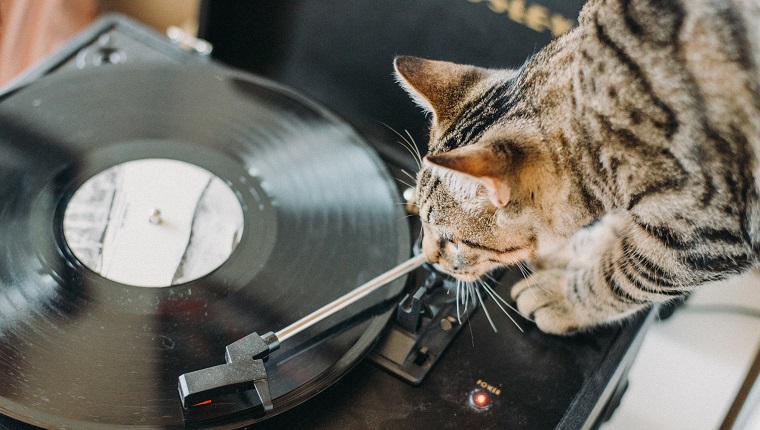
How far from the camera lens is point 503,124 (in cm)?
94

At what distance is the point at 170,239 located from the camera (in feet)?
3.38

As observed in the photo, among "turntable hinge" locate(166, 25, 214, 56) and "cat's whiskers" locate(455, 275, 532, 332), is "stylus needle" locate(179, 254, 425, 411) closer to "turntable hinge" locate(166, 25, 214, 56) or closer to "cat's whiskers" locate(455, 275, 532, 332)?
"cat's whiskers" locate(455, 275, 532, 332)

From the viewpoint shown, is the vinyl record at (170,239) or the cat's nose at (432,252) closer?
the vinyl record at (170,239)

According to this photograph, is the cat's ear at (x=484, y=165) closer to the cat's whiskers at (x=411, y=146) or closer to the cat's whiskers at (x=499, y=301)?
the cat's whiskers at (x=499, y=301)

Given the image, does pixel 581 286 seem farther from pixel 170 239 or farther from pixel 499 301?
pixel 170 239

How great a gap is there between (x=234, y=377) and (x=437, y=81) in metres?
0.49

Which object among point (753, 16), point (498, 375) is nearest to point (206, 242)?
point (498, 375)

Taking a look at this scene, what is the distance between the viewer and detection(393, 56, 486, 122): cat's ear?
98cm

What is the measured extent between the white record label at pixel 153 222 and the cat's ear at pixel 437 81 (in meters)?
0.32

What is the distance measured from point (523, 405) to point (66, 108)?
80 cm

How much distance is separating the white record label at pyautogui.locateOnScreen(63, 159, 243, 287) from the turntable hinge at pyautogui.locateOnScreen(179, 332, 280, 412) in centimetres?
18

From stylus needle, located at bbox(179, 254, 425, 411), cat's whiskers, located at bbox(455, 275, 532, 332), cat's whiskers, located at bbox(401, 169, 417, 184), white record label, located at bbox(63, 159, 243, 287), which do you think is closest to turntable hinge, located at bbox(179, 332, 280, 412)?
stylus needle, located at bbox(179, 254, 425, 411)

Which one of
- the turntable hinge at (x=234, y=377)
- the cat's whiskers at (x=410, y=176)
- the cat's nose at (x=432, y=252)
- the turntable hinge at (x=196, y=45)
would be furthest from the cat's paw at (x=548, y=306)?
the turntable hinge at (x=196, y=45)

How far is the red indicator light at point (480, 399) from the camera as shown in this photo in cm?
89
